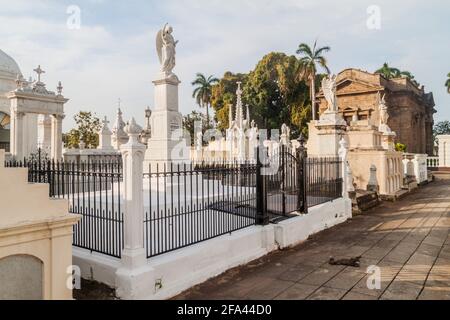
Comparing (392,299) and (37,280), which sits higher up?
(37,280)

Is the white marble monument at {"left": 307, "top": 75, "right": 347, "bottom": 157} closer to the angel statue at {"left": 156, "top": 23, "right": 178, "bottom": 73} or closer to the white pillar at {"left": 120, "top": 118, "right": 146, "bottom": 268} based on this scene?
the angel statue at {"left": 156, "top": 23, "right": 178, "bottom": 73}

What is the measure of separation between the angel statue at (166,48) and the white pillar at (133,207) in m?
6.51

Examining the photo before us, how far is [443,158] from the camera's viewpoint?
3089 centimetres

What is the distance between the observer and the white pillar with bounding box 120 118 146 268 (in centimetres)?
482

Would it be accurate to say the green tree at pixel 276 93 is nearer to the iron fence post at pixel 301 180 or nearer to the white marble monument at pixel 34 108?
the white marble monument at pixel 34 108

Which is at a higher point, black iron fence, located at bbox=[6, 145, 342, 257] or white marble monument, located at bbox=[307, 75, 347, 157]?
white marble monument, located at bbox=[307, 75, 347, 157]

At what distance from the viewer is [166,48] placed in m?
10.8

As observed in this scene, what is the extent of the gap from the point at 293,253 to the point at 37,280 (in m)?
5.01

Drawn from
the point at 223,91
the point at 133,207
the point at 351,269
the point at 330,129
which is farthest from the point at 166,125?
the point at 223,91

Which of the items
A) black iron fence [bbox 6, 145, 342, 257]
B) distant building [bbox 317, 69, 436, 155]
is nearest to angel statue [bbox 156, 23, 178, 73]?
black iron fence [bbox 6, 145, 342, 257]

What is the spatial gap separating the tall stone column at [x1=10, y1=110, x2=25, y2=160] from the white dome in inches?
412

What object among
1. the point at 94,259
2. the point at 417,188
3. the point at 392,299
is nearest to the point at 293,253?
the point at 392,299

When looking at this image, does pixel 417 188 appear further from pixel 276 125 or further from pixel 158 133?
pixel 276 125
